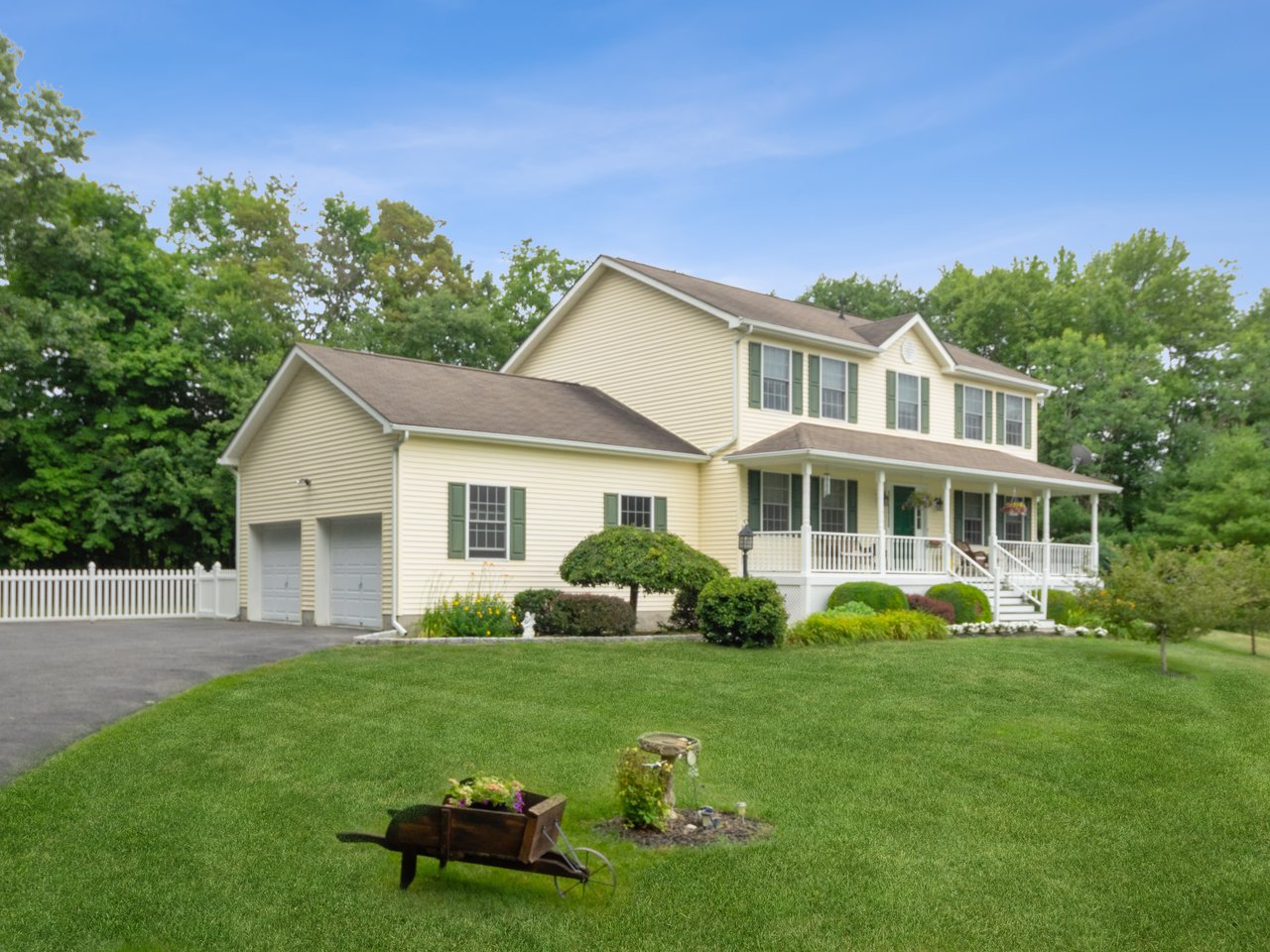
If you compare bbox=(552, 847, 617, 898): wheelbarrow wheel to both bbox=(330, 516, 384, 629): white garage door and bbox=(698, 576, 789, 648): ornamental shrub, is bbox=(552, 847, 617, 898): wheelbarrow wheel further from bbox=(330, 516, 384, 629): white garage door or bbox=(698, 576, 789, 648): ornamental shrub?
bbox=(330, 516, 384, 629): white garage door

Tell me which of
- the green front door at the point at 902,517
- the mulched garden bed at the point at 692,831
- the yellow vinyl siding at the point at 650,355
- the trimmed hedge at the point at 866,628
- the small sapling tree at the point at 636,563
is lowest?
the trimmed hedge at the point at 866,628

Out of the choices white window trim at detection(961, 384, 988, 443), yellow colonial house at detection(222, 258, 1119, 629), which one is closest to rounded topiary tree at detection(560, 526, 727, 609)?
yellow colonial house at detection(222, 258, 1119, 629)

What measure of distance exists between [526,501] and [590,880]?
44.5ft

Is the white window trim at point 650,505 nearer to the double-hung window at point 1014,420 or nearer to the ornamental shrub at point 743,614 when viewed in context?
the ornamental shrub at point 743,614

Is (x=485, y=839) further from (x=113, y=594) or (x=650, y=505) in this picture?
(x=113, y=594)

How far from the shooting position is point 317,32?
1562 cm

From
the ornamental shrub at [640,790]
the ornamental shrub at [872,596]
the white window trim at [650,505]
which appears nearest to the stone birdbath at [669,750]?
the ornamental shrub at [640,790]

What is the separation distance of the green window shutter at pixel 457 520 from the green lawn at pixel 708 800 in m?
5.50

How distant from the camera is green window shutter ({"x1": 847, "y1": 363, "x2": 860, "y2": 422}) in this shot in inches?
934

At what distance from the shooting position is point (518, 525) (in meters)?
18.9

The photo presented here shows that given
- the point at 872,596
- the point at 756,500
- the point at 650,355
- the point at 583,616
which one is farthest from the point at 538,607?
the point at 650,355

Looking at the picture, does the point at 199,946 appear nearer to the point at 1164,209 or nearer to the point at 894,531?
the point at 894,531

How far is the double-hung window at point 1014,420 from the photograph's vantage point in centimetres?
2831

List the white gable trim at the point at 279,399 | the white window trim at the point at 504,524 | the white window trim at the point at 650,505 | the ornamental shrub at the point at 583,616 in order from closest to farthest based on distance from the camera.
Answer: the ornamental shrub at the point at 583,616 < the white gable trim at the point at 279,399 < the white window trim at the point at 504,524 < the white window trim at the point at 650,505
